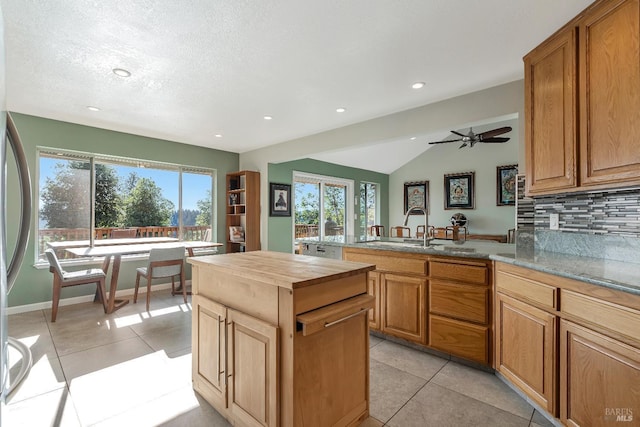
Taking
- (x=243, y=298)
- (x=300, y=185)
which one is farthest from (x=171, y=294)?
(x=243, y=298)

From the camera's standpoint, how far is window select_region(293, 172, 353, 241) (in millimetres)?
6364

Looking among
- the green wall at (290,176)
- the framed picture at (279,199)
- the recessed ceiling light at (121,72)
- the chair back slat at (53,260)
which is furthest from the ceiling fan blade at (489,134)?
the chair back slat at (53,260)

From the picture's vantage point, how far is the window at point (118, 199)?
3986 mm

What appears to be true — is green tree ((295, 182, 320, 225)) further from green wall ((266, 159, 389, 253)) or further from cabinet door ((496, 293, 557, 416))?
cabinet door ((496, 293, 557, 416))

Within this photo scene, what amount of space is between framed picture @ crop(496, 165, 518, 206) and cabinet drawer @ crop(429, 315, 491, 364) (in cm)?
504

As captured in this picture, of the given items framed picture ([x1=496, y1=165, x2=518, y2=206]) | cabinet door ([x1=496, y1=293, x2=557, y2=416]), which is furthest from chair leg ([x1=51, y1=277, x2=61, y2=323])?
framed picture ([x1=496, y1=165, x2=518, y2=206])

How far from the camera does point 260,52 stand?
7.59 feet

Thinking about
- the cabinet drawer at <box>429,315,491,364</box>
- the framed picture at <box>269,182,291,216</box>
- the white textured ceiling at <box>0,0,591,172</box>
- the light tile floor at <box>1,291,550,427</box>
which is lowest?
the light tile floor at <box>1,291,550,427</box>

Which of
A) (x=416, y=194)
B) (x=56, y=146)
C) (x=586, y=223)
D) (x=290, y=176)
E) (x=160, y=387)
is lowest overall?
(x=160, y=387)

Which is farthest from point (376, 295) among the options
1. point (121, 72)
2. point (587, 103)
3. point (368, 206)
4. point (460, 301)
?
point (368, 206)

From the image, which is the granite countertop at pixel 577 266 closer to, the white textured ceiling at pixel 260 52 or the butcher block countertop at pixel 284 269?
the butcher block countertop at pixel 284 269

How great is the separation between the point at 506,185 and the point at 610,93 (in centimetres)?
540

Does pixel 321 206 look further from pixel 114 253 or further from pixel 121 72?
pixel 121 72

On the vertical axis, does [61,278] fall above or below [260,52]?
below
